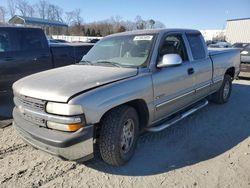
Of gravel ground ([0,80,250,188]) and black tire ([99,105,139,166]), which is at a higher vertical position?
black tire ([99,105,139,166])

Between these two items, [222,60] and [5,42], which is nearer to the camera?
[5,42]

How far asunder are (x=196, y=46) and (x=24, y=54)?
3817 mm

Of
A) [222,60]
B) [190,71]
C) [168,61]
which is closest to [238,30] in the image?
[222,60]

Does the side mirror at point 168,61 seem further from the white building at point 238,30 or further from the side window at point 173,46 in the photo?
the white building at point 238,30

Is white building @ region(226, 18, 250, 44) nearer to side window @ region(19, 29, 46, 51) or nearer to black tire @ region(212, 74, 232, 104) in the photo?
black tire @ region(212, 74, 232, 104)

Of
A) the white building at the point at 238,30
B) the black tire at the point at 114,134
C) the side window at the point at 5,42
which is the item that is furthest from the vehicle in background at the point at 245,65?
the white building at the point at 238,30

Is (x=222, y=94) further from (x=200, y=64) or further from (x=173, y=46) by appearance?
(x=173, y=46)

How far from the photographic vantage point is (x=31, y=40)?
6117 mm

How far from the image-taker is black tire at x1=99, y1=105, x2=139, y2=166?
3.22m

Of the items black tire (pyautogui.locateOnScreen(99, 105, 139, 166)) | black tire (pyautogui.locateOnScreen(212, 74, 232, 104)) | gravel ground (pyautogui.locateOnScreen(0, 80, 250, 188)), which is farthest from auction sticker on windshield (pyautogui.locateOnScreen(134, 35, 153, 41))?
black tire (pyautogui.locateOnScreen(212, 74, 232, 104))

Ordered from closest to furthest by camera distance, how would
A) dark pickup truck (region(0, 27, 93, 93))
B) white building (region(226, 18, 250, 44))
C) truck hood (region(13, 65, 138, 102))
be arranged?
truck hood (region(13, 65, 138, 102)) < dark pickup truck (region(0, 27, 93, 93)) < white building (region(226, 18, 250, 44))

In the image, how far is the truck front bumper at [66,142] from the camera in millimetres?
2863

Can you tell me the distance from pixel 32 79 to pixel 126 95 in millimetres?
1413

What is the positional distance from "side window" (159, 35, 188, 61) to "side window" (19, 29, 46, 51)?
11.0 ft
